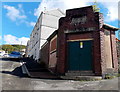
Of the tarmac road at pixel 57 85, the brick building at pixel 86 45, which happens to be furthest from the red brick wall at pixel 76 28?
the tarmac road at pixel 57 85

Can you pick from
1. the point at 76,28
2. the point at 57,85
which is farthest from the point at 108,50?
the point at 57,85

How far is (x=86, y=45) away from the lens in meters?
9.63

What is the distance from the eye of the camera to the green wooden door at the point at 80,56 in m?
9.34

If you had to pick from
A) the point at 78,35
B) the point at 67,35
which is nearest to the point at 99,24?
the point at 78,35

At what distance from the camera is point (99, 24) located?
31.3 feet

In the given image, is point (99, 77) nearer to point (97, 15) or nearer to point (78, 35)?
point (78, 35)

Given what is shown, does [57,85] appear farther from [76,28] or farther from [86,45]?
[76,28]

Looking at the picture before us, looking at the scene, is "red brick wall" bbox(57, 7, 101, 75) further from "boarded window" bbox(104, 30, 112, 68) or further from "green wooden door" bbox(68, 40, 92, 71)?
"boarded window" bbox(104, 30, 112, 68)

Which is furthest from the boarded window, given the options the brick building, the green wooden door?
the green wooden door

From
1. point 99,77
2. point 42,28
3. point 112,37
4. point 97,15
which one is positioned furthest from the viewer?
point 42,28

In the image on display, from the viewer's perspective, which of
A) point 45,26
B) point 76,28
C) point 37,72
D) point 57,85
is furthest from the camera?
point 45,26

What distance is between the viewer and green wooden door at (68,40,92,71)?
9336mm

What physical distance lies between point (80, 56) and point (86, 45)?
103cm

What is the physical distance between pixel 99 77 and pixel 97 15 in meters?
4.93
